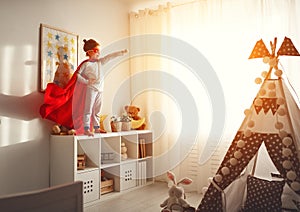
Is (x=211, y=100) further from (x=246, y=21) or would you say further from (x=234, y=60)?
(x=246, y=21)

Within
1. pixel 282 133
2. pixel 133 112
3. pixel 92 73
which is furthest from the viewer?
pixel 133 112

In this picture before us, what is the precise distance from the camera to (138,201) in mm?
3014

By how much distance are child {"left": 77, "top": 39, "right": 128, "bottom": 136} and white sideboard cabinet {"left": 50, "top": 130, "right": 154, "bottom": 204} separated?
17 cm

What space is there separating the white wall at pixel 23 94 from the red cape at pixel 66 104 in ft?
0.48

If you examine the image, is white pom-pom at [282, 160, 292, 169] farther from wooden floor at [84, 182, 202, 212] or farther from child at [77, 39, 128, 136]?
child at [77, 39, 128, 136]

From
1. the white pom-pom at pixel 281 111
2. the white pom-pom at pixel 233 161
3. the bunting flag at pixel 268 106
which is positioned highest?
the bunting flag at pixel 268 106

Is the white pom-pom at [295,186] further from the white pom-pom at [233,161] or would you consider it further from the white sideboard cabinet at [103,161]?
the white sideboard cabinet at [103,161]

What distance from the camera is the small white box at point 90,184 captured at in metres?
2.88

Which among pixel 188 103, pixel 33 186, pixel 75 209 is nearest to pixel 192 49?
pixel 188 103

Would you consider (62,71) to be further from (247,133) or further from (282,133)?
(282,133)

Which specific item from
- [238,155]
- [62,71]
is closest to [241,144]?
[238,155]

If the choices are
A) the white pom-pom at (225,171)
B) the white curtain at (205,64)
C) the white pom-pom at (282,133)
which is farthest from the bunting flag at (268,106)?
the white curtain at (205,64)

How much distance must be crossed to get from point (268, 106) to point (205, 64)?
4.61 feet

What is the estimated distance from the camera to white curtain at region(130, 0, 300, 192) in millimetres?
3084
